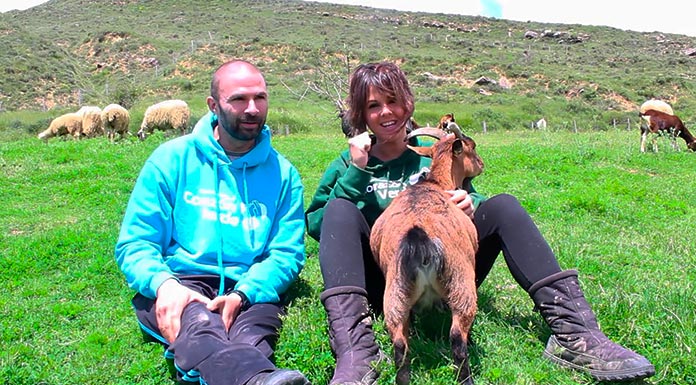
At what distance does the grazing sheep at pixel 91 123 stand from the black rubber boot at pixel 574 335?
2335 centimetres

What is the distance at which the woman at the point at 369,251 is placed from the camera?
10.2 feet

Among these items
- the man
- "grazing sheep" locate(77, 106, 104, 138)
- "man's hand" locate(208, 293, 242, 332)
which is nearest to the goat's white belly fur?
the man

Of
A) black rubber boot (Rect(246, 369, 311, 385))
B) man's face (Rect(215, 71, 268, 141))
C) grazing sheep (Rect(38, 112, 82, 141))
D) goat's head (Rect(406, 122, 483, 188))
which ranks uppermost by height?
man's face (Rect(215, 71, 268, 141))

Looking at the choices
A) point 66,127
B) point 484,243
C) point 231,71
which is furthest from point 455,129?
point 66,127

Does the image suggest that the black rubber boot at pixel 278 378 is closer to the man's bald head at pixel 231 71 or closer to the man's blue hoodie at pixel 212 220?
the man's blue hoodie at pixel 212 220

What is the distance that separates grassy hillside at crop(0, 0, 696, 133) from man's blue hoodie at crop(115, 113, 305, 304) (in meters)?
24.2

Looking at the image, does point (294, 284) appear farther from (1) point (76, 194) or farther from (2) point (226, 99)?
(1) point (76, 194)

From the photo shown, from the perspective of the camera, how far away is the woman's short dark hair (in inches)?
147

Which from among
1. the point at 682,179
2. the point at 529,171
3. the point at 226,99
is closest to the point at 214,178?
the point at 226,99

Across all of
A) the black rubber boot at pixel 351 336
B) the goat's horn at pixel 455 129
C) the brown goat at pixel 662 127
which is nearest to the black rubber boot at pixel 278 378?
the black rubber boot at pixel 351 336

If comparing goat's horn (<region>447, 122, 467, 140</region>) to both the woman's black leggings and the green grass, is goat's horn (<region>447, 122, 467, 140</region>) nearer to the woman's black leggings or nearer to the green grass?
the woman's black leggings

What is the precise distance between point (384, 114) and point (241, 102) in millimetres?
1001

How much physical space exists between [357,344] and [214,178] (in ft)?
5.23

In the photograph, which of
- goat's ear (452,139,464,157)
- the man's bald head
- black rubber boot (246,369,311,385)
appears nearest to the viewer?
black rubber boot (246,369,311,385)
